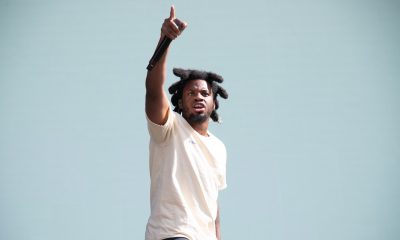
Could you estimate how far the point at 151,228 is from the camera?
402 centimetres

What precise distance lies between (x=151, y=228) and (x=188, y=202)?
13.9 inches

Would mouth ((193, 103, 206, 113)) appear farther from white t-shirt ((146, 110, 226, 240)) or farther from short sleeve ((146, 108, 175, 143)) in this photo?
short sleeve ((146, 108, 175, 143))

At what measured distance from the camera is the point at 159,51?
3.87 metres

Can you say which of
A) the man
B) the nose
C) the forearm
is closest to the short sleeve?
the man

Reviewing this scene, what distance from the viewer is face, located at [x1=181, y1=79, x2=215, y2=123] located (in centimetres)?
465

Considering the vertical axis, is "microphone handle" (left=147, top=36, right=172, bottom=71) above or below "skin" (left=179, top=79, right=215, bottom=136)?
above

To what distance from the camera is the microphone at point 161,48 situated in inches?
146

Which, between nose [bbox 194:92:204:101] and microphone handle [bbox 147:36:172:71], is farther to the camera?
nose [bbox 194:92:204:101]

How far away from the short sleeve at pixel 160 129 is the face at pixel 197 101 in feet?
1.37

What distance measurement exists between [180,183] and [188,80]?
1.21 meters

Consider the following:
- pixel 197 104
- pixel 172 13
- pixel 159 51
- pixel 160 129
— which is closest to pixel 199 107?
pixel 197 104

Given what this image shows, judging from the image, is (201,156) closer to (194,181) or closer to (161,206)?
(194,181)

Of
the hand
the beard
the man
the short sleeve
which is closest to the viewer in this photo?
the hand

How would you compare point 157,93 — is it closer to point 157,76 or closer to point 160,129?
point 157,76
